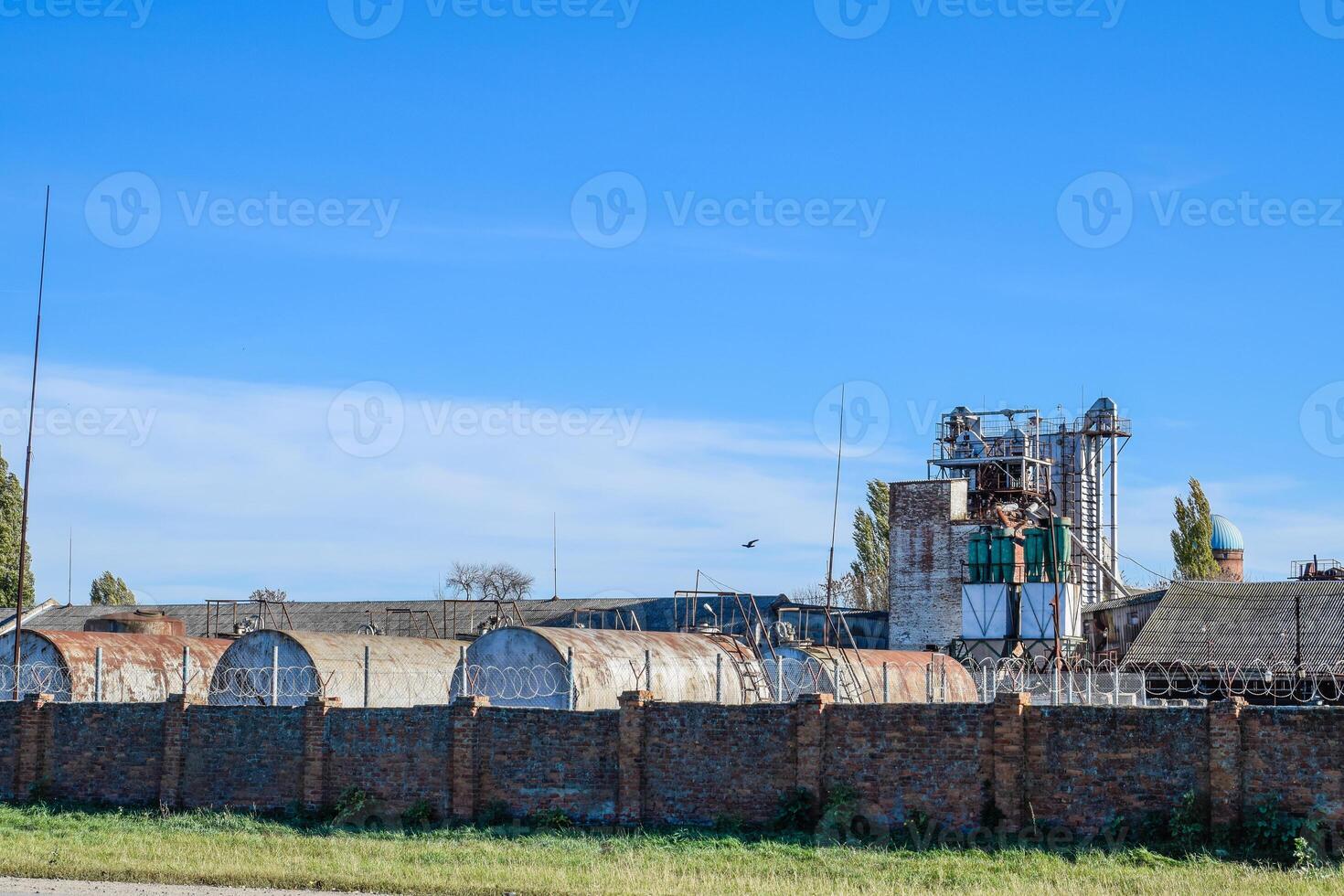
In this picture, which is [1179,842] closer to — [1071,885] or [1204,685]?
[1071,885]

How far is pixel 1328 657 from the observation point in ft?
147

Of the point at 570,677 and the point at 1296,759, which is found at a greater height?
the point at 570,677

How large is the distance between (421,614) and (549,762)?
2833 centimetres

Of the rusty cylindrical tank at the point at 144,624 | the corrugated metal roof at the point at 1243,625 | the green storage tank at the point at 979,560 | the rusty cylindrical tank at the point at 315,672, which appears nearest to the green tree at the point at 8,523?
the rusty cylindrical tank at the point at 144,624

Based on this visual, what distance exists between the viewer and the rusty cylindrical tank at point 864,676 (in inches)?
1265

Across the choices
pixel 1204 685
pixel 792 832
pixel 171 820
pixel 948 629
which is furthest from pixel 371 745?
pixel 1204 685

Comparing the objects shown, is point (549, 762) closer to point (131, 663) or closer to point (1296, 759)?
point (1296, 759)

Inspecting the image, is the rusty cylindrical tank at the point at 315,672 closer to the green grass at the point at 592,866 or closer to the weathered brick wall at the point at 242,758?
the weathered brick wall at the point at 242,758

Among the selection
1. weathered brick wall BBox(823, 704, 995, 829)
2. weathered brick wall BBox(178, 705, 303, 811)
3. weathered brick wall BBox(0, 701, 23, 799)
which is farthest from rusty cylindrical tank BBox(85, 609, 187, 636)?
weathered brick wall BBox(823, 704, 995, 829)

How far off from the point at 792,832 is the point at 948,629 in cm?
2617

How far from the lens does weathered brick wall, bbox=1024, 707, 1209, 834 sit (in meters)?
20.8

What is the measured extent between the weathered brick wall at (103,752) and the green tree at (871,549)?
4585cm

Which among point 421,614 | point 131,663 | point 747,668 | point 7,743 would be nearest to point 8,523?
point 421,614

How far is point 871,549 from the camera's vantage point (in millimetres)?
71812
